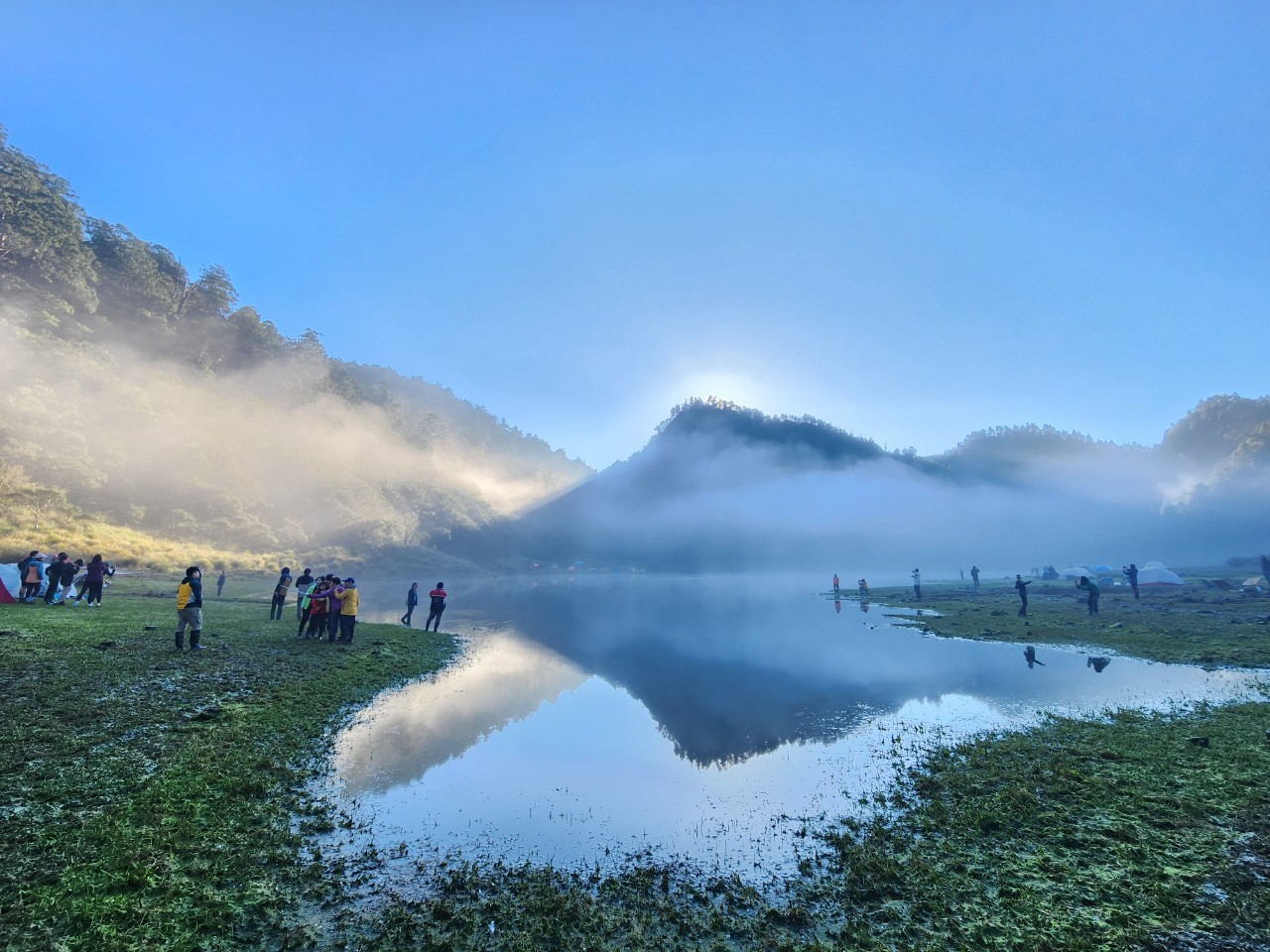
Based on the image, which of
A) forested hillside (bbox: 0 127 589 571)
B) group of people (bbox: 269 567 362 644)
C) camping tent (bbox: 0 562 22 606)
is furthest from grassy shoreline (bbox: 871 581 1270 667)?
forested hillside (bbox: 0 127 589 571)

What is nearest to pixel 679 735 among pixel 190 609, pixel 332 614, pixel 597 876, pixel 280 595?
pixel 597 876

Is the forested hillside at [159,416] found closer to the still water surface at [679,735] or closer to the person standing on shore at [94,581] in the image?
the person standing on shore at [94,581]

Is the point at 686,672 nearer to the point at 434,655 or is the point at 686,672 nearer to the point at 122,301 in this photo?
the point at 434,655

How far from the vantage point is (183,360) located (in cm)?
10562

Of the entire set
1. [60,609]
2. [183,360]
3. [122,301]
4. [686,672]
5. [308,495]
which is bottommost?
[686,672]

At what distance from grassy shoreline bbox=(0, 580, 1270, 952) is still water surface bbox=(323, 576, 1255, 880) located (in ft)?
3.22

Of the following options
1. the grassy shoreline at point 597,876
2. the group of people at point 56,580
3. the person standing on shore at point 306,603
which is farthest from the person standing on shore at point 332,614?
the group of people at point 56,580

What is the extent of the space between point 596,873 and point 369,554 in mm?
108499

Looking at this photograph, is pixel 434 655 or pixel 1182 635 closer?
pixel 434 655

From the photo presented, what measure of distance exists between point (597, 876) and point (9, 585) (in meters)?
34.8

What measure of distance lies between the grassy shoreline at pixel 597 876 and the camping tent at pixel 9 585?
16.9 m

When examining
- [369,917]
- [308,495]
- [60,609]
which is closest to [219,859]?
[369,917]

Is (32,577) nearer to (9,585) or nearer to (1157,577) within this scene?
(9,585)

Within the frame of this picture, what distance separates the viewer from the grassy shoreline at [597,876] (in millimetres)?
6371
